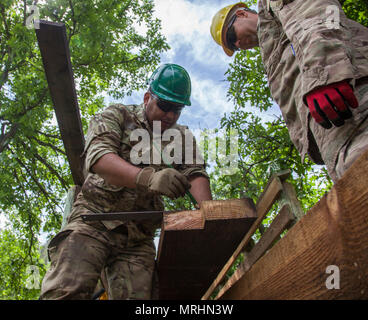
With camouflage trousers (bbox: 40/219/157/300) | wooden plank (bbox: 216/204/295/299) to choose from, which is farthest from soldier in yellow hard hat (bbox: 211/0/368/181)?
camouflage trousers (bbox: 40/219/157/300)

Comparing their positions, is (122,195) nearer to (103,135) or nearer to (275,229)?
(103,135)

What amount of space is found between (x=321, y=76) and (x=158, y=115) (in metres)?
1.72

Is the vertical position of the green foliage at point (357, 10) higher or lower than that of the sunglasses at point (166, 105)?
higher

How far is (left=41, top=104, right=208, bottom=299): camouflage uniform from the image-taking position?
192cm

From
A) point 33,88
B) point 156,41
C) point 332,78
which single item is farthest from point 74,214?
point 156,41

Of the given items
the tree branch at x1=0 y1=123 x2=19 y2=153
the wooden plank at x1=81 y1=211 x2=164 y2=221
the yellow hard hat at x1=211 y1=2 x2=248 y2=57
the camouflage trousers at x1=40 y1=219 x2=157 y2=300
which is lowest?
the camouflage trousers at x1=40 y1=219 x2=157 y2=300

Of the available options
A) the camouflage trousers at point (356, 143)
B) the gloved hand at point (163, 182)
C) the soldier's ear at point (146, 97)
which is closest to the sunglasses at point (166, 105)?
the soldier's ear at point (146, 97)

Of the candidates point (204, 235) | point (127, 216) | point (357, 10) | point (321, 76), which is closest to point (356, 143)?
point (321, 76)

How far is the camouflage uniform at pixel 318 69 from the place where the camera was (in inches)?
50.3

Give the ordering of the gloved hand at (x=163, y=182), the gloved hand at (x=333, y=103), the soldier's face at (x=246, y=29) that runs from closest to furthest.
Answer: the gloved hand at (x=333, y=103), the gloved hand at (x=163, y=182), the soldier's face at (x=246, y=29)

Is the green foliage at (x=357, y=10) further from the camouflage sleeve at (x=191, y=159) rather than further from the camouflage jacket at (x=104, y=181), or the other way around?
the camouflage jacket at (x=104, y=181)

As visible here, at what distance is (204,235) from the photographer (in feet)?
4.89

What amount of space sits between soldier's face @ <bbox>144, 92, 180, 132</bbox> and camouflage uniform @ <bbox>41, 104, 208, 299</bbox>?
7.7 inches
